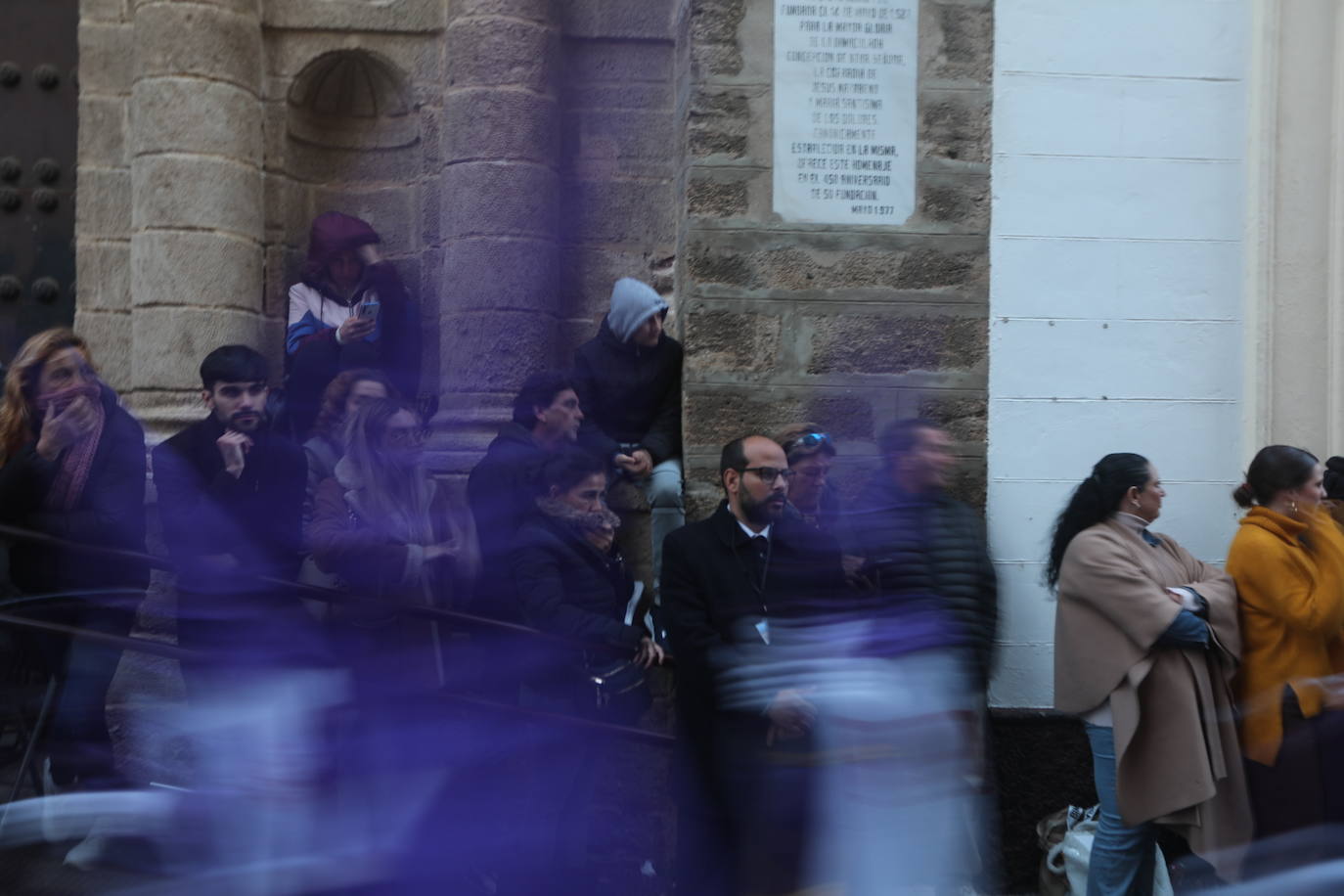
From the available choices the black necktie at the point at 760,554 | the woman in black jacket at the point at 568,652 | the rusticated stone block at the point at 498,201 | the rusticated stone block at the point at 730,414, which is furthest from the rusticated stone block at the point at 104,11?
the black necktie at the point at 760,554

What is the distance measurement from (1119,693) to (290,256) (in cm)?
396

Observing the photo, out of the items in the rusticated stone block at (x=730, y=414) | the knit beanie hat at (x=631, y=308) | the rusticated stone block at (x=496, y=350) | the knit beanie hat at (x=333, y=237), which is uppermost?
the knit beanie hat at (x=333, y=237)

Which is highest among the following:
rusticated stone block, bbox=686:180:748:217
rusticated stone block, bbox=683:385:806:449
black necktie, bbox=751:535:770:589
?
rusticated stone block, bbox=686:180:748:217

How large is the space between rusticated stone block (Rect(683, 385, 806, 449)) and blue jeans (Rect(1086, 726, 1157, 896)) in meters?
1.62

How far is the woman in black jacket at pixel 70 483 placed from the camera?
461 cm

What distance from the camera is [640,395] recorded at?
18.7 feet

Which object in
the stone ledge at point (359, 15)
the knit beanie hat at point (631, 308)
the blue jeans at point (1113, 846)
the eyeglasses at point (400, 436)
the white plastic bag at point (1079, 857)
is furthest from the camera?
the stone ledge at point (359, 15)

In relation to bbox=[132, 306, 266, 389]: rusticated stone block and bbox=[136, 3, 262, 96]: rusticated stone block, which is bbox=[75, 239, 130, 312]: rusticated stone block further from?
bbox=[136, 3, 262, 96]: rusticated stone block

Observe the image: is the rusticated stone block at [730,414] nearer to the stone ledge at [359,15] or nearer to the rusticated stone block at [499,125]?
the rusticated stone block at [499,125]

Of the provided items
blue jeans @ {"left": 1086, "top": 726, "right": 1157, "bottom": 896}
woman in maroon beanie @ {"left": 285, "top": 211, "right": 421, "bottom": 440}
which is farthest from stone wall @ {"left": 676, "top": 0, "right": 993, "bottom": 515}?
woman in maroon beanie @ {"left": 285, "top": 211, "right": 421, "bottom": 440}

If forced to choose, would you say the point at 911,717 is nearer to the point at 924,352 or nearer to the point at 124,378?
the point at 924,352

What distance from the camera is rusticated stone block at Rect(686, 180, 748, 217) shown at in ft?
18.6

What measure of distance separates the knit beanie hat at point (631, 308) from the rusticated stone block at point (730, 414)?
12.7 inches

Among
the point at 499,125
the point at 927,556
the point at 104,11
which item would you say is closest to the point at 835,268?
the point at 499,125
